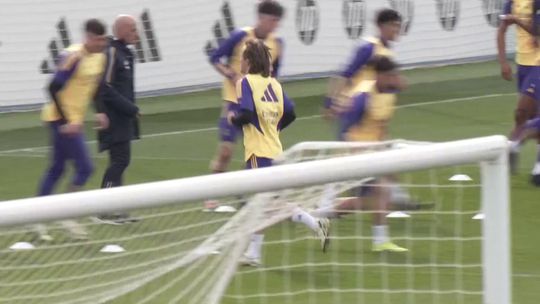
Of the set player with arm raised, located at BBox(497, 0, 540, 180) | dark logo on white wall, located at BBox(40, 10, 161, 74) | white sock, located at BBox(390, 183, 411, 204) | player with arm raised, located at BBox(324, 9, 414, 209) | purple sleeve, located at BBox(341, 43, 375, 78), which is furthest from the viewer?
dark logo on white wall, located at BBox(40, 10, 161, 74)

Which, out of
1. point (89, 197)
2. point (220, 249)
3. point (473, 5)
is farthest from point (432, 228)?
point (473, 5)

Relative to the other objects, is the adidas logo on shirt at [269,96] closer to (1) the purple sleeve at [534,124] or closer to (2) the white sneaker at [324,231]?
(2) the white sneaker at [324,231]

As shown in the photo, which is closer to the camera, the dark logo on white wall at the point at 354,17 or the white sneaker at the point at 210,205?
the white sneaker at the point at 210,205

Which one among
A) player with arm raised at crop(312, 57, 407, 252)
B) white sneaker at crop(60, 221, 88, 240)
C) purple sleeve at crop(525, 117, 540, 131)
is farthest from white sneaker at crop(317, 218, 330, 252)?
purple sleeve at crop(525, 117, 540, 131)

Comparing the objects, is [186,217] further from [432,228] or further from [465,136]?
[465,136]

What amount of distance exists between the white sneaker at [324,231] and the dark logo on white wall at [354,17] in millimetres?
11634

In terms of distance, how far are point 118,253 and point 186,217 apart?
0.35 meters

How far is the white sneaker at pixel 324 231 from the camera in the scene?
820 centimetres

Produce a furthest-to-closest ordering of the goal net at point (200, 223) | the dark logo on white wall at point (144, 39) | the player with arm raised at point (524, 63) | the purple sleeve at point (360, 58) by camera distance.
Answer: the dark logo on white wall at point (144, 39) < the player with arm raised at point (524, 63) < the purple sleeve at point (360, 58) < the goal net at point (200, 223)

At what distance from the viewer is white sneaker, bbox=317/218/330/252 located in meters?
8.20

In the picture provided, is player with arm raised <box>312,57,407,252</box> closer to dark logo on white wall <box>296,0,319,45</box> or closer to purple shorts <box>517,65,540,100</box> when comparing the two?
purple shorts <box>517,65,540,100</box>

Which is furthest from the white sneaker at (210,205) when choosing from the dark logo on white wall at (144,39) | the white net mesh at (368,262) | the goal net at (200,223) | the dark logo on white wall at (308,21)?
the dark logo on white wall at (308,21)

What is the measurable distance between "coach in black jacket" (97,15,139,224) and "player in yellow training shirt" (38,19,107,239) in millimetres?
255

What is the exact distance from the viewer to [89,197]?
4.95 meters
